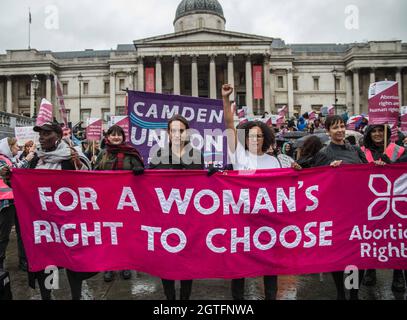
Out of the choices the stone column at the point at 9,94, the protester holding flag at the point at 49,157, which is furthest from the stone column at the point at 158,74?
the protester holding flag at the point at 49,157

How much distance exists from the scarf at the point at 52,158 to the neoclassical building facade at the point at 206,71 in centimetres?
4389

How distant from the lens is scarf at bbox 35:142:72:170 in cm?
376

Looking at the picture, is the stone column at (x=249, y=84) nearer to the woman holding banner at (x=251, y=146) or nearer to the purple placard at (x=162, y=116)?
the purple placard at (x=162, y=116)

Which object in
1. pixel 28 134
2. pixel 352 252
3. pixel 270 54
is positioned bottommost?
pixel 352 252

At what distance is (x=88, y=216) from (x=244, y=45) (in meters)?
46.1

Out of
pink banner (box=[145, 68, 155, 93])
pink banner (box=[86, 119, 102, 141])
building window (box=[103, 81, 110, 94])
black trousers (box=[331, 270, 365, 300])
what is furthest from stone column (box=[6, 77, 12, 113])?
black trousers (box=[331, 270, 365, 300])

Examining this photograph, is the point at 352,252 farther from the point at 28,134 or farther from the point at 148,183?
the point at 28,134

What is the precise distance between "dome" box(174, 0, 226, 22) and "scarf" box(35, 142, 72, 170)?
54869 mm

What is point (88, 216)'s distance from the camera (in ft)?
11.7

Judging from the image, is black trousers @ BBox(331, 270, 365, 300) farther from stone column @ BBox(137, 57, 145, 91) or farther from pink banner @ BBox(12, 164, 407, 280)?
stone column @ BBox(137, 57, 145, 91)

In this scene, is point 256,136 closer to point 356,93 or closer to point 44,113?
point 44,113

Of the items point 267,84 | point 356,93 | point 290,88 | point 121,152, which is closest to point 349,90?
point 356,93

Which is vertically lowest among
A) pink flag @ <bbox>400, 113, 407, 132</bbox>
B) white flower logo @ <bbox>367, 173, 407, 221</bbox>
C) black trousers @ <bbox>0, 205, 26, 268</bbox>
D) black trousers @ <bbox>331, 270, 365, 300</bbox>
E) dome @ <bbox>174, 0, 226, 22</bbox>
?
black trousers @ <bbox>331, 270, 365, 300</bbox>
